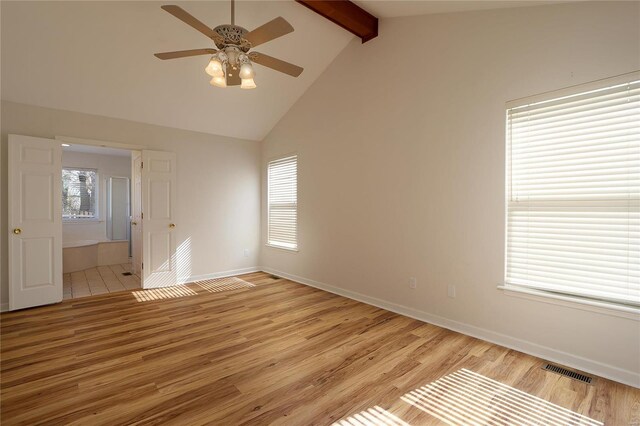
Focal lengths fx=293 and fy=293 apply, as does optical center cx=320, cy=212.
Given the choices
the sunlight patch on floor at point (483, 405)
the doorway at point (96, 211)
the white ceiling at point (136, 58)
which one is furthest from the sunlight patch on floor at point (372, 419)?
the doorway at point (96, 211)

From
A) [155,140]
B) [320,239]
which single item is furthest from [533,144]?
[155,140]

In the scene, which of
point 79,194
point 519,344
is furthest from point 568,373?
point 79,194

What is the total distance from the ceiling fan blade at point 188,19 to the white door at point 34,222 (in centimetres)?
307

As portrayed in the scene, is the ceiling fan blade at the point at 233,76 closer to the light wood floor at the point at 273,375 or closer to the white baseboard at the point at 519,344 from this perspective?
the light wood floor at the point at 273,375

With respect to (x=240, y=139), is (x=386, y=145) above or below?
below

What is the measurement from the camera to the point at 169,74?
3.99m

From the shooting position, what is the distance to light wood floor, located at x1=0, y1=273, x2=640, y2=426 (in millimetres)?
1877

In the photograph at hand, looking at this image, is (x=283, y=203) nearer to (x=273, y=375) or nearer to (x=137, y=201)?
(x=137, y=201)

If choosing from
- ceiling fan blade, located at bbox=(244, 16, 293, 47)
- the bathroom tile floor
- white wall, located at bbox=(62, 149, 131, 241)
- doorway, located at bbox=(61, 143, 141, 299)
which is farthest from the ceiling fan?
white wall, located at bbox=(62, 149, 131, 241)

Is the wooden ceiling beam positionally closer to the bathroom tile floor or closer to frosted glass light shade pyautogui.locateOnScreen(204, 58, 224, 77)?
frosted glass light shade pyautogui.locateOnScreen(204, 58, 224, 77)

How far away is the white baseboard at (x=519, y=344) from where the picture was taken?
7.32 feet

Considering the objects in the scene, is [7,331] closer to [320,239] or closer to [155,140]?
[155,140]

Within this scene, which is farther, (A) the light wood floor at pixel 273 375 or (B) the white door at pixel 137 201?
(B) the white door at pixel 137 201

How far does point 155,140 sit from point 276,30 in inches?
136
